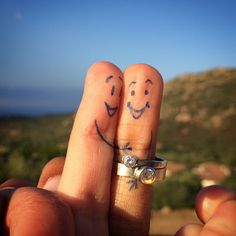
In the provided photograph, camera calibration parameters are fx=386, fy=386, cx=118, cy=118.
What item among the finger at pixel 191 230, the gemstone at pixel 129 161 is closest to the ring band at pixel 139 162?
the gemstone at pixel 129 161

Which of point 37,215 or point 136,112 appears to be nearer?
point 37,215

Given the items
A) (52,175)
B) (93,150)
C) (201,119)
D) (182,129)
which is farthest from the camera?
(201,119)

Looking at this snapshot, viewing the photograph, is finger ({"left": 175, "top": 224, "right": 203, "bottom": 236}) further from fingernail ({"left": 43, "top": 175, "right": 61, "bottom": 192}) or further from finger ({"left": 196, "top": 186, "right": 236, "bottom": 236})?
fingernail ({"left": 43, "top": 175, "right": 61, "bottom": 192})

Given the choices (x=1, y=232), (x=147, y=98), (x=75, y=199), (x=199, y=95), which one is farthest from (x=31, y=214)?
(x=199, y=95)

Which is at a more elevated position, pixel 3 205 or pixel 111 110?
pixel 111 110

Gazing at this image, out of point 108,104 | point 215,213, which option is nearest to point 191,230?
point 215,213

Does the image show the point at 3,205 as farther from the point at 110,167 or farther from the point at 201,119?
the point at 201,119

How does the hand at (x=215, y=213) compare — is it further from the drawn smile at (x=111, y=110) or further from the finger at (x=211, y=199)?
the drawn smile at (x=111, y=110)
